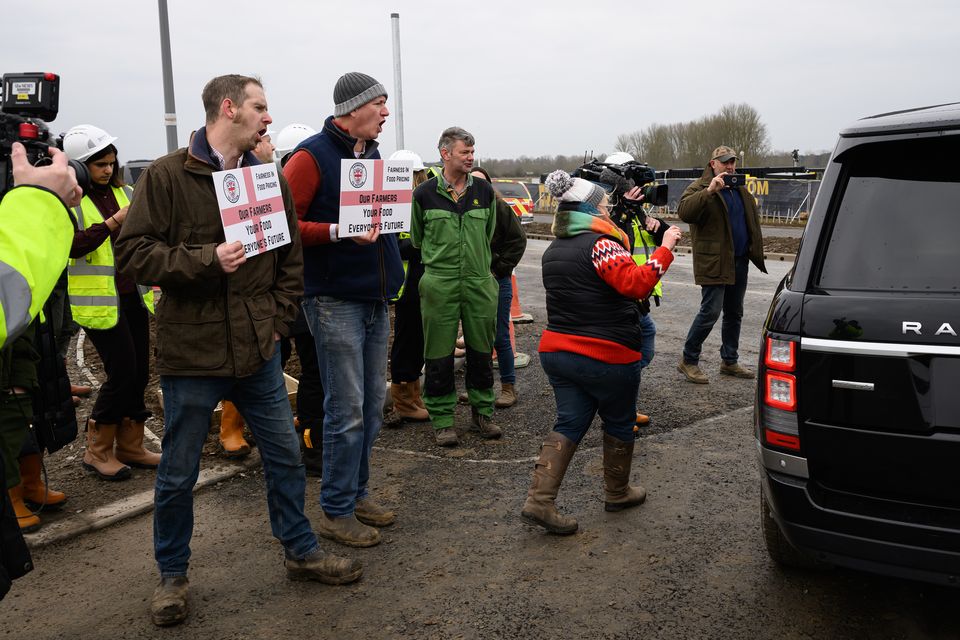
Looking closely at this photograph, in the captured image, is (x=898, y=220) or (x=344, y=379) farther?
(x=344, y=379)

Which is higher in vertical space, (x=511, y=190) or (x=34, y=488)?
(x=511, y=190)

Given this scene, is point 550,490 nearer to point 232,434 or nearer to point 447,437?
point 447,437

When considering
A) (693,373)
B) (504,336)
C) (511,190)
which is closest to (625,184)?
(504,336)

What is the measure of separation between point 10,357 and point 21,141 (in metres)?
0.73

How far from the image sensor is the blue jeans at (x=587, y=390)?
4.07 metres

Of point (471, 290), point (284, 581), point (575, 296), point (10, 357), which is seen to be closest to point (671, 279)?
point (471, 290)

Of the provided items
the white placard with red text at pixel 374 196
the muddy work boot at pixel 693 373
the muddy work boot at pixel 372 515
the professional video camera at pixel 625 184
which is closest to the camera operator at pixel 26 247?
the white placard with red text at pixel 374 196

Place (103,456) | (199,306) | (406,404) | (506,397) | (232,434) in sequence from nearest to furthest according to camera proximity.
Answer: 1. (199,306)
2. (103,456)
3. (232,434)
4. (406,404)
5. (506,397)

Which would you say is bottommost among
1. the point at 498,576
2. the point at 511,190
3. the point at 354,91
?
the point at 498,576

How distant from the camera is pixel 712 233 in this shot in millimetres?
7043

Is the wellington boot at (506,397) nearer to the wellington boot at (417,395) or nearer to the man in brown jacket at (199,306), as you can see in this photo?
the wellington boot at (417,395)

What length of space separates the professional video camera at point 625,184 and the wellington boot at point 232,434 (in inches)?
102

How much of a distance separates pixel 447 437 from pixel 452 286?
1006mm

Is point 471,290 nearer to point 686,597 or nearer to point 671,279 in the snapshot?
point 686,597
